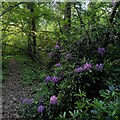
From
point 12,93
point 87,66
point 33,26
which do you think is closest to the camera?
point 87,66

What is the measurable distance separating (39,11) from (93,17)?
184 cm

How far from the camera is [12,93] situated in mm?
3453

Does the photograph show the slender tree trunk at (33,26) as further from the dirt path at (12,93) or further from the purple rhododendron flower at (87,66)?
the purple rhododendron flower at (87,66)

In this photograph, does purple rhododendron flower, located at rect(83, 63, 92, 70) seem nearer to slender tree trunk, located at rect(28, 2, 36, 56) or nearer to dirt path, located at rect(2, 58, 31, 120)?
dirt path, located at rect(2, 58, 31, 120)

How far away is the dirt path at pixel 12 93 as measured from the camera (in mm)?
2494

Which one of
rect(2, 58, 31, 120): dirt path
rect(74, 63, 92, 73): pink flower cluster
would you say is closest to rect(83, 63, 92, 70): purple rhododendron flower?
rect(74, 63, 92, 73): pink flower cluster

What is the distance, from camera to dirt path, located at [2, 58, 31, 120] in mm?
2494

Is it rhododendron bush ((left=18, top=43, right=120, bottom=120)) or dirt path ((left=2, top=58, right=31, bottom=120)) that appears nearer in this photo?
rhododendron bush ((left=18, top=43, right=120, bottom=120))

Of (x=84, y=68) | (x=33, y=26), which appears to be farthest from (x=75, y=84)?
(x=33, y=26)

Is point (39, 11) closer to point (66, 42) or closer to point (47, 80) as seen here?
point (66, 42)

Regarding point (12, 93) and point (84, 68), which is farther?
point (12, 93)

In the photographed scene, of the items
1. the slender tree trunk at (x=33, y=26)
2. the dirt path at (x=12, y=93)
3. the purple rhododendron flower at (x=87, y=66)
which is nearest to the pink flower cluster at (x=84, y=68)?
the purple rhododendron flower at (x=87, y=66)

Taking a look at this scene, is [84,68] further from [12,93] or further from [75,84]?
[12,93]

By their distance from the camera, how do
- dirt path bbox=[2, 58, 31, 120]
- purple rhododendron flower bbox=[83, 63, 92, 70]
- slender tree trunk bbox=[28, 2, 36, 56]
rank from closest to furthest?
purple rhododendron flower bbox=[83, 63, 92, 70] < dirt path bbox=[2, 58, 31, 120] < slender tree trunk bbox=[28, 2, 36, 56]
